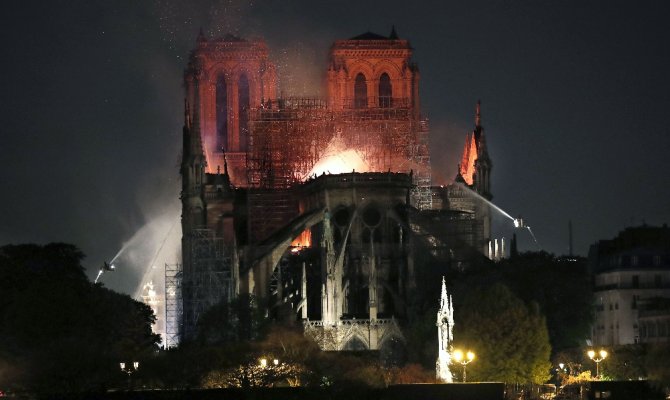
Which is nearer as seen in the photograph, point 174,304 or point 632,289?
point 632,289

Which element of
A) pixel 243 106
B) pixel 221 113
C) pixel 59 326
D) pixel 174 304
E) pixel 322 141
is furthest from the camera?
pixel 221 113

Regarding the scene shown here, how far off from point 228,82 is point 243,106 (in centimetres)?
206

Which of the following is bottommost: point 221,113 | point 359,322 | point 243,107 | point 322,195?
point 359,322

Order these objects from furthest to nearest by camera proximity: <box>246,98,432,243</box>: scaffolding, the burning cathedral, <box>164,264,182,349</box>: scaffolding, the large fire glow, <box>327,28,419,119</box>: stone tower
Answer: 1. <box>327,28,419,119</box>: stone tower
2. <box>246,98,432,243</box>: scaffolding
3. the large fire glow
4. <box>164,264,182,349</box>: scaffolding
5. the burning cathedral

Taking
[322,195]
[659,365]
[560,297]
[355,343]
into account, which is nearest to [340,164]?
[322,195]

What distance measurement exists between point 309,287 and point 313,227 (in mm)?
4675

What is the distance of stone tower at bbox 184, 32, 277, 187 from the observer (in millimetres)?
159500

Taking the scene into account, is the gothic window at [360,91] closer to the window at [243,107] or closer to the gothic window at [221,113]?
Result: the window at [243,107]

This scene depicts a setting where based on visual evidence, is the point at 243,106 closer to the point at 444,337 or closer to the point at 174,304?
the point at 174,304

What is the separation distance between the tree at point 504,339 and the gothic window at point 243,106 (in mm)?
46059

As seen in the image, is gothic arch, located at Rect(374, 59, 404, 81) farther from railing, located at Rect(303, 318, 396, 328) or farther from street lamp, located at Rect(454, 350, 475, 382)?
street lamp, located at Rect(454, 350, 475, 382)

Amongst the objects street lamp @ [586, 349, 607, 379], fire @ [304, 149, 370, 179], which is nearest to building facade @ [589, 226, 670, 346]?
street lamp @ [586, 349, 607, 379]

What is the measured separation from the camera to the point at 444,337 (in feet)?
387

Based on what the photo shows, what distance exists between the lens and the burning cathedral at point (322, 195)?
138 meters
